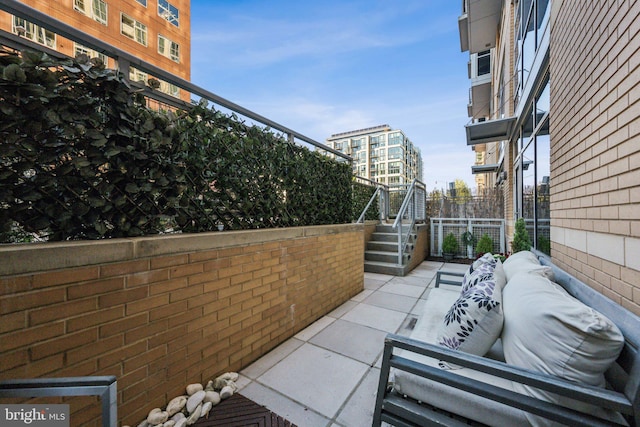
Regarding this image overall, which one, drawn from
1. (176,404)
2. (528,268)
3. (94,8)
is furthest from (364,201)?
(94,8)

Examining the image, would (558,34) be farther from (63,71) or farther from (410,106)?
(410,106)

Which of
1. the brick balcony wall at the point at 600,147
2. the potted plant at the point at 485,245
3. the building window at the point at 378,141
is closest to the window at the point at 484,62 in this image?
the potted plant at the point at 485,245

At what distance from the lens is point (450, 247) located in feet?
23.0

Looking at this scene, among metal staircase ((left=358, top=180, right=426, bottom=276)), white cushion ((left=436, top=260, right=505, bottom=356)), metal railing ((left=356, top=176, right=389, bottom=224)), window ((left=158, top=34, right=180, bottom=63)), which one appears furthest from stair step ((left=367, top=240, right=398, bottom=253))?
window ((left=158, top=34, right=180, bottom=63))

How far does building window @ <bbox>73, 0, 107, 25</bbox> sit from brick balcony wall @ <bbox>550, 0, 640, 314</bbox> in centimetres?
1713

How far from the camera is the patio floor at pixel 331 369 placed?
5.38 feet

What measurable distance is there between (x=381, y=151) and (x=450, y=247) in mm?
57172

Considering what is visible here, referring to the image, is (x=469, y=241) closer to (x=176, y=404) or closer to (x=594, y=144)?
(x=594, y=144)

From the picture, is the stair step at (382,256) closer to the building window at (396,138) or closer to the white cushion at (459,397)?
the white cushion at (459,397)

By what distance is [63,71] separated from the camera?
129cm

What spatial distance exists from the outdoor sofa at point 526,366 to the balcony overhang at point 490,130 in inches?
201

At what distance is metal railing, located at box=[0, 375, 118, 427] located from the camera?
0.81 metres

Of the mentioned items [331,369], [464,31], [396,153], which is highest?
[396,153]

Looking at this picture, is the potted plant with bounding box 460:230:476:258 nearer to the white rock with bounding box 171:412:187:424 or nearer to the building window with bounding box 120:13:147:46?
the white rock with bounding box 171:412:187:424
